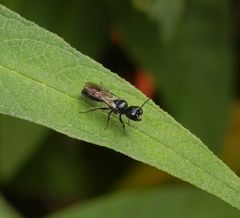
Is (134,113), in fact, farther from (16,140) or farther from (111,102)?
(16,140)

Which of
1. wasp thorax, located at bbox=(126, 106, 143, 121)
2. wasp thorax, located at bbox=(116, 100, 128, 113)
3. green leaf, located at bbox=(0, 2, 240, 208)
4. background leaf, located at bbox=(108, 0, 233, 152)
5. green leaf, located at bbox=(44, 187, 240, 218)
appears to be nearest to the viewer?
green leaf, located at bbox=(0, 2, 240, 208)

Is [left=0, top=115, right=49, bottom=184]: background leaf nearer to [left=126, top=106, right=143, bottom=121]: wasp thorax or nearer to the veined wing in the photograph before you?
the veined wing

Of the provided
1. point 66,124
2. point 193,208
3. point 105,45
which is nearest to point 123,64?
point 105,45

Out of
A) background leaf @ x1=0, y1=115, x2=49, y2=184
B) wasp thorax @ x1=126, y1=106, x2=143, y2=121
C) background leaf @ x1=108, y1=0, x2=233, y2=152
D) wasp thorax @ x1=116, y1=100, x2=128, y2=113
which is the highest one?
wasp thorax @ x1=126, y1=106, x2=143, y2=121

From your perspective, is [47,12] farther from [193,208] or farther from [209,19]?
[193,208]

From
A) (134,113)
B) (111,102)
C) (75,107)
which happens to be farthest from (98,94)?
(75,107)

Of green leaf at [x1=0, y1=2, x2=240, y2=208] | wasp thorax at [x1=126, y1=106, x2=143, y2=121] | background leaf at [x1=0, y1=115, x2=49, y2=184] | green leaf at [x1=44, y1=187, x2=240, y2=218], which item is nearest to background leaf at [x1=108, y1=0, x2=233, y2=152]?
green leaf at [x1=44, y1=187, x2=240, y2=218]

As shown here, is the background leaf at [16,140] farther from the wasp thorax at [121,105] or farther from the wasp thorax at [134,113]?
the wasp thorax at [134,113]
